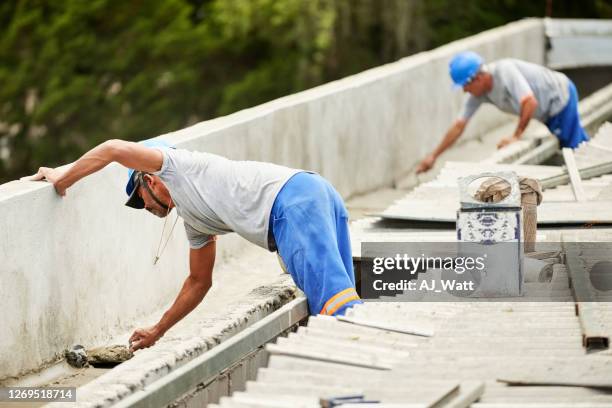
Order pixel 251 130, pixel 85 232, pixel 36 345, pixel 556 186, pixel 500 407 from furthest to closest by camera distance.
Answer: pixel 251 130
pixel 556 186
pixel 85 232
pixel 36 345
pixel 500 407

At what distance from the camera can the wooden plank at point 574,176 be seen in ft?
30.6

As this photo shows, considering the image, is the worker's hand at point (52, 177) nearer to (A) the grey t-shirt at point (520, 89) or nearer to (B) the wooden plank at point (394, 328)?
(B) the wooden plank at point (394, 328)

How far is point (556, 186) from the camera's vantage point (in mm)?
9930

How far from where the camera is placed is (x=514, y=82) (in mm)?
12258

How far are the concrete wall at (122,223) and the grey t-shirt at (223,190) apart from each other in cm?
94

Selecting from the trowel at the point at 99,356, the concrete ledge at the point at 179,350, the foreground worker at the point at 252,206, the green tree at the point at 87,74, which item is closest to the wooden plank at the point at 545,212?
the concrete ledge at the point at 179,350

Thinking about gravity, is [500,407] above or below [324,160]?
below

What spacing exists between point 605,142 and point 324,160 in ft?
8.16

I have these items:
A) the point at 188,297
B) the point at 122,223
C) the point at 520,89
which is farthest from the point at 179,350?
the point at 520,89

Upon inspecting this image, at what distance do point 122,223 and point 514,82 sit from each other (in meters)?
4.99

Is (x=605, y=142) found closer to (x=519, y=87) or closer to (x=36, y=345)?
(x=519, y=87)

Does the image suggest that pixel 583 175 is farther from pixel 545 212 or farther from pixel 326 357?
pixel 326 357

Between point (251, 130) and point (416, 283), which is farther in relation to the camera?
point (251, 130)

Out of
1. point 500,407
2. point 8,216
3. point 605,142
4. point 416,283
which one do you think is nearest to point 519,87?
point 605,142
